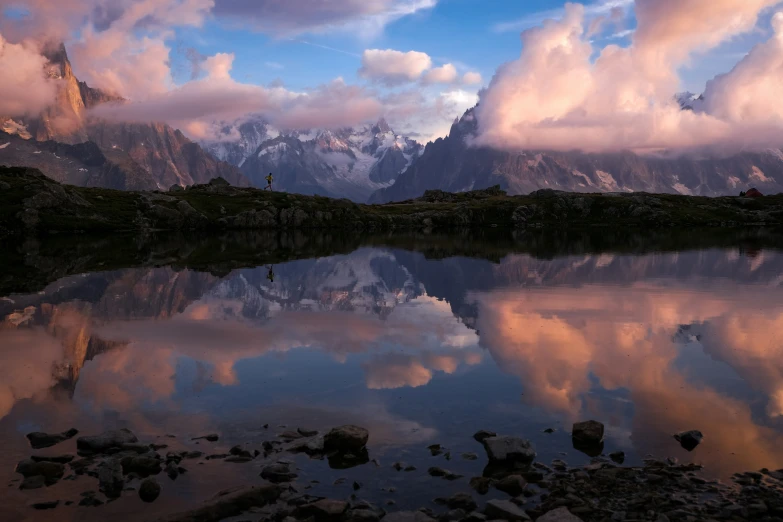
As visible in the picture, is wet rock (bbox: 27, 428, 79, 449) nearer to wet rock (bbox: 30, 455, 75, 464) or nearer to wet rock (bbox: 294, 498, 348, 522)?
wet rock (bbox: 30, 455, 75, 464)

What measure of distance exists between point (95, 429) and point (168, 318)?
22.7m

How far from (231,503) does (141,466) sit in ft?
14.1

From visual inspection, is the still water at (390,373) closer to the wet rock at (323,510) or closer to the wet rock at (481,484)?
the wet rock at (481,484)

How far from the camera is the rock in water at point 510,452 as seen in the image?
19656 mm

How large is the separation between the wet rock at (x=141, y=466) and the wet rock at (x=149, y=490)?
3.62ft

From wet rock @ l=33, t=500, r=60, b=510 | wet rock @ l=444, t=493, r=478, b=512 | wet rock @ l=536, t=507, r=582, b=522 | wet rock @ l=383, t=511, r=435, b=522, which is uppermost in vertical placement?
wet rock @ l=536, t=507, r=582, b=522

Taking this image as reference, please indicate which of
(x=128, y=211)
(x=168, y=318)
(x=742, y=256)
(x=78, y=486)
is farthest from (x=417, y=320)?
(x=128, y=211)

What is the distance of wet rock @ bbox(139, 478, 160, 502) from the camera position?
17328 mm

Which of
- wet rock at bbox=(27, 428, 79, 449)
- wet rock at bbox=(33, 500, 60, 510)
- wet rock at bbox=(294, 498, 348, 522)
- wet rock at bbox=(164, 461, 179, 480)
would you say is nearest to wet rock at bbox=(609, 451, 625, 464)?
wet rock at bbox=(294, 498, 348, 522)

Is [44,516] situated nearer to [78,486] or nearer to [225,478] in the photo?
[78,486]

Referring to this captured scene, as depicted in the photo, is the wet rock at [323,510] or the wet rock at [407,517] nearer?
the wet rock at [407,517]

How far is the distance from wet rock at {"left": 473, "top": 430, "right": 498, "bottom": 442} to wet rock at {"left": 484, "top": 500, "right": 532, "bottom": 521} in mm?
4963

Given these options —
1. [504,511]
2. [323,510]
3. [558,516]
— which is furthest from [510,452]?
[323,510]

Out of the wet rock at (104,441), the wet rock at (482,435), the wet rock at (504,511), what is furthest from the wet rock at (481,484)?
the wet rock at (104,441)
